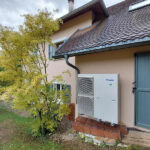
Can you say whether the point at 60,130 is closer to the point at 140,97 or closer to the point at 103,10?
the point at 140,97

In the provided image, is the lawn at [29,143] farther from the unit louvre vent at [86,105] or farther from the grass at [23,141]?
→ the unit louvre vent at [86,105]

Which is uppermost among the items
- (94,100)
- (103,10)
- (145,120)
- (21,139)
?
(103,10)

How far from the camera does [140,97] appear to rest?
9.34 ft

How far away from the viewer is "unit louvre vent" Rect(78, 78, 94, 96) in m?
3.26

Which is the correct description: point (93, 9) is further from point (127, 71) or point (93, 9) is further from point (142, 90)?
point (142, 90)

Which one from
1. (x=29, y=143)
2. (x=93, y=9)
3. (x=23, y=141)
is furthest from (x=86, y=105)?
(x=93, y=9)

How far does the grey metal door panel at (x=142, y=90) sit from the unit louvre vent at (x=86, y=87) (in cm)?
135

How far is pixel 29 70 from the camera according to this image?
3381mm

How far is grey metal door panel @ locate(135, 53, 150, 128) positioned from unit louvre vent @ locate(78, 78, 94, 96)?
53.0 inches

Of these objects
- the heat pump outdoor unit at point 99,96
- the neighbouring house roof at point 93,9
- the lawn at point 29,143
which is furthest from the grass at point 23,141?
the neighbouring house roof at point 93,9

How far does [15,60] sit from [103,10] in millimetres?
4748

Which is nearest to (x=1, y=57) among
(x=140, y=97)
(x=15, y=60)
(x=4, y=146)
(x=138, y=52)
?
(x=15, y=60)

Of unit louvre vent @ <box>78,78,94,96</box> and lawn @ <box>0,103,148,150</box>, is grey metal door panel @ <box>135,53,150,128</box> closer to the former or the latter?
lawn @ <box>0,103,148,150</box>

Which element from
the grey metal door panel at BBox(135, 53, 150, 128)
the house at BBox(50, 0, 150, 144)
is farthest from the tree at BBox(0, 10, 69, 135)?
the grey metal door panel at BBox(135, 53, 150, 128)
